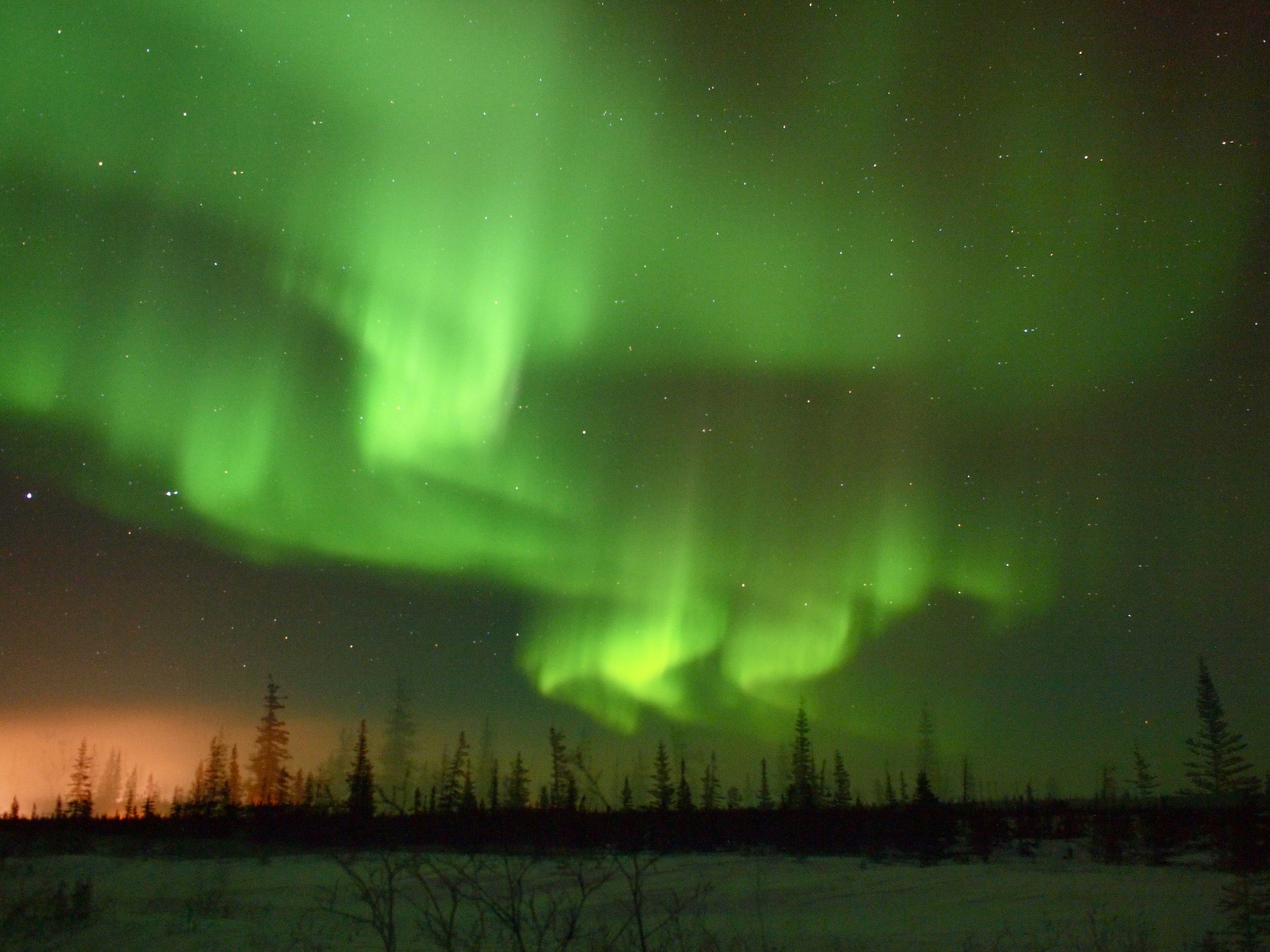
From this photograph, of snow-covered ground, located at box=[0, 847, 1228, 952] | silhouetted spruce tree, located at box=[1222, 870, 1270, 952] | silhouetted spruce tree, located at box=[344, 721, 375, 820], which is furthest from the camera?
silhouetted spruce tree, located at box=[344, 721, 375, 820]

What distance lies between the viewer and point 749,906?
21406mm

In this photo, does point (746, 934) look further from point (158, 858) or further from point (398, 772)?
point (398, 772)

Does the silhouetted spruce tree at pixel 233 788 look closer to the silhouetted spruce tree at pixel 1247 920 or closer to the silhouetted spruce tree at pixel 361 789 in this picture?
the silhouetted spruce tree at pixel 361 789

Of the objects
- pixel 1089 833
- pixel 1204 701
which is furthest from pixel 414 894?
pixel 1089 833

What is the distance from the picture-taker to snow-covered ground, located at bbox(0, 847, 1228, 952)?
15.3 metres

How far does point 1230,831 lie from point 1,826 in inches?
2150

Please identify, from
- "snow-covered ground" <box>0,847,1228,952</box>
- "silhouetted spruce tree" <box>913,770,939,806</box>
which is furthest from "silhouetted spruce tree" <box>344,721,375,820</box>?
A: "silhouetted spruce tree" <box>913,770,939,806</box>

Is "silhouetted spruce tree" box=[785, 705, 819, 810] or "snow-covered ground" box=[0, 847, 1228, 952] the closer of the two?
"snow-covered ground" box=[0, 847, 1228, 952]

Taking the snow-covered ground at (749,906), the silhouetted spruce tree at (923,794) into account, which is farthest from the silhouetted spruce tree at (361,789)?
the silhouetted spruce tree at (923,794)

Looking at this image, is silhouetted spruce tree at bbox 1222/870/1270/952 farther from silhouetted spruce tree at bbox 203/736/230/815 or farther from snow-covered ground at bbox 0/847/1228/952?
silhouetted spruce tree at bbox 203/736/230/815

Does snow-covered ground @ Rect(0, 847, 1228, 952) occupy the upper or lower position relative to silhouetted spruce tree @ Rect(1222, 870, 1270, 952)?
lower

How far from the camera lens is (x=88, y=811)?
71125 millimetres

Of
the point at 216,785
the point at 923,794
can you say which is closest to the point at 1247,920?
the point at 923,794

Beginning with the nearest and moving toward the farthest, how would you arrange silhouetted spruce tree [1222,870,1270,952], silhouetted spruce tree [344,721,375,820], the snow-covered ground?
silhouetted spruce tree [1222,870,1270,952] < the snow-covered ground < silhouetted spruce tree [344,721,375,820]
